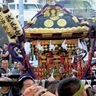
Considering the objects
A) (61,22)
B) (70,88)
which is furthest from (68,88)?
(61,22)

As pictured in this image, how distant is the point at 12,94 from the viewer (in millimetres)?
6352

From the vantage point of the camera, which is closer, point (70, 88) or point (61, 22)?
point (70, 88)

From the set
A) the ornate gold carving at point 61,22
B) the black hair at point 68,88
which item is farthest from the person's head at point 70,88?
the ornate gold carving at point 61,22

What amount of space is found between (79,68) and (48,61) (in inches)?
20.4

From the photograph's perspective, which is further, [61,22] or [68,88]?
[61,22]

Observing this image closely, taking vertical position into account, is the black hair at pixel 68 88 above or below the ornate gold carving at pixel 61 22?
above

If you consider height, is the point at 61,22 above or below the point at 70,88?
below

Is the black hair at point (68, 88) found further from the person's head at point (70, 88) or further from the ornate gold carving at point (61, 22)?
the ornate gold carving at point (61, 22)

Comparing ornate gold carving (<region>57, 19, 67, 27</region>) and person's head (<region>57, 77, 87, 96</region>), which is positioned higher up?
person's head (<region>57, 77, 87, 96</region>)

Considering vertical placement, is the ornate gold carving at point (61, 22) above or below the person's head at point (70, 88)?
below

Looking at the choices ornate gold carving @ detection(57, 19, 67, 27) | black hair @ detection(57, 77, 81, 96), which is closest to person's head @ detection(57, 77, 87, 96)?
black hair @ detection(57, 77, 81, 96)

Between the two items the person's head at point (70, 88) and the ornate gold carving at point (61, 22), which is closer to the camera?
the person's head at point (70, 88)

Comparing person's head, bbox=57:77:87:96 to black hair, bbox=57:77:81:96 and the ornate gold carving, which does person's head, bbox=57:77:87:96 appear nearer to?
black hair, bbox=57:77:81:96

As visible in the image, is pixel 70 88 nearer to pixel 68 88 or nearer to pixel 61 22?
pixel 68 88
